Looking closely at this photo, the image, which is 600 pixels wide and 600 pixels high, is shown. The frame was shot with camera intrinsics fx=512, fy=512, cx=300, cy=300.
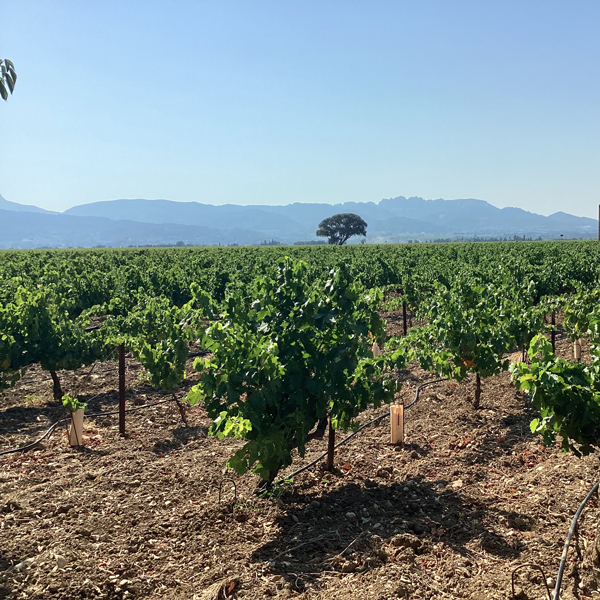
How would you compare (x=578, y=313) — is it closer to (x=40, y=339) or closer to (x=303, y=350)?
(x=303, y=350)

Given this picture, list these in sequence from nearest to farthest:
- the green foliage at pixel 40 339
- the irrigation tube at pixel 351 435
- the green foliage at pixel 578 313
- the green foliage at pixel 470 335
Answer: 1. the irrigation tube at pixel 351 435
2. the green foliage at pixel 470 335
3. the green foliage at pixel 40 339
4. the green foliage at pixel 578 313

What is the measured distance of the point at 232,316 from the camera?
540 centimetres

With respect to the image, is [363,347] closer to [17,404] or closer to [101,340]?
[101,340]

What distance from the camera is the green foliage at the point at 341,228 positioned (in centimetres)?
12325

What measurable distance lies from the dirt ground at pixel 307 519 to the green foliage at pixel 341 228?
383 feet

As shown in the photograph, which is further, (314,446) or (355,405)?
(314,446)

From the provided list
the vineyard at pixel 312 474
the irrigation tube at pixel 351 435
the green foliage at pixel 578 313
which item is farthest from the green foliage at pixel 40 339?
the green foliage at pixel 578 313

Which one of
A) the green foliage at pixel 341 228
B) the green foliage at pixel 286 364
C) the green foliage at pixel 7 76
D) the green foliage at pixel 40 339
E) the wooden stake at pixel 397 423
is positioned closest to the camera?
the green foliage at pixel 7 76

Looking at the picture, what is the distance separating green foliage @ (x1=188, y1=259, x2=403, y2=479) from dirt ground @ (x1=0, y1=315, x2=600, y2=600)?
29.6 inches

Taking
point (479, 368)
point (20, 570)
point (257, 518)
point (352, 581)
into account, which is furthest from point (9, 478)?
point (479, 368)

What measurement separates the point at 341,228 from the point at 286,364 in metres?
121

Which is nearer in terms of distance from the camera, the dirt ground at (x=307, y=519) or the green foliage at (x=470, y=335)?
the dirt ground at (x=307, y=519)

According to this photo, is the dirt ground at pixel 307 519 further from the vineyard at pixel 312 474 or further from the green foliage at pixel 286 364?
the green foliage at pixel 286 364

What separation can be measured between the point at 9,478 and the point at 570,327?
10355mm
